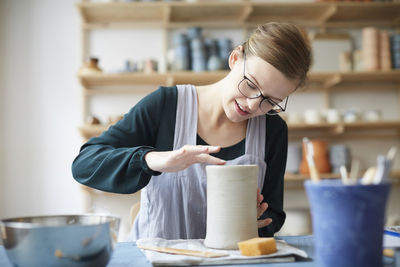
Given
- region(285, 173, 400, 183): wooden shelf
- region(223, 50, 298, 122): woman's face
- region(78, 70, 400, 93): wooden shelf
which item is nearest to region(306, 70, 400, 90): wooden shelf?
region(78, 70, 400, 93): wooden shelf

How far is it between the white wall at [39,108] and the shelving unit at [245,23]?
166 mm

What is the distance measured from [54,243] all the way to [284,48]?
781 mm

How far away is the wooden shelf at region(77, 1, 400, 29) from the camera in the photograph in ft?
10.7

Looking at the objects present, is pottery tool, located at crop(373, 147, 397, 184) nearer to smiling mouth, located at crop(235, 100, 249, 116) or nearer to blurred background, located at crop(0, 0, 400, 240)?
smiling mouth, located at crop(235, 100, 249, 116)

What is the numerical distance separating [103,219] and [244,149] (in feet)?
2.20

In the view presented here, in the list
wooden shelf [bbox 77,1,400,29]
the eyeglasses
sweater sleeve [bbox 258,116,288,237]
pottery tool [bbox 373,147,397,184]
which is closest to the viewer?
pottery tool [bbox 373,147,397,184]

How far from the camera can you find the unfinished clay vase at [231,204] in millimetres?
968

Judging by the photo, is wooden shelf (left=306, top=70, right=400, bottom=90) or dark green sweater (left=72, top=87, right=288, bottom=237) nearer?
dark green sweater (left=72, top=87, right=288, bottom=237)

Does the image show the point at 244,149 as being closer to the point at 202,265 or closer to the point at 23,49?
the point at 202,265

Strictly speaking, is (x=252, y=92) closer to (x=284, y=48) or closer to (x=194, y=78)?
(x=284, y=48)

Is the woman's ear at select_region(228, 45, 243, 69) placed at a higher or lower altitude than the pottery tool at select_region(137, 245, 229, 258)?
higher

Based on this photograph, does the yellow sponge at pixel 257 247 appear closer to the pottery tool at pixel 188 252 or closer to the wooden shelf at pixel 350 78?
the pottery tool at pixel 188 252

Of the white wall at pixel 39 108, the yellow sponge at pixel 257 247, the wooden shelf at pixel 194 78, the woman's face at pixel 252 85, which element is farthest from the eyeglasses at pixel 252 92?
the white wall at pixel 39 108

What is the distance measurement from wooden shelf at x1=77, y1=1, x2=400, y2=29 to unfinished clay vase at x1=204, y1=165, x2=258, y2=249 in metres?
2.47
